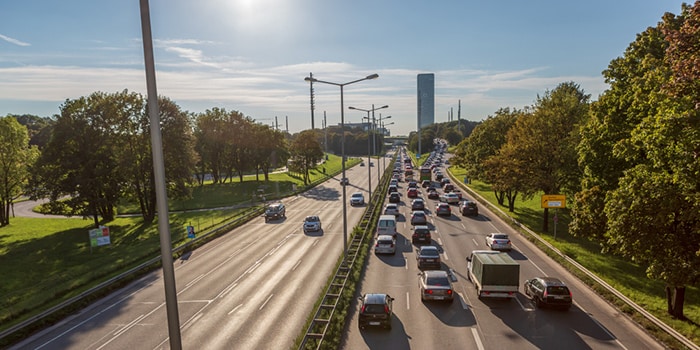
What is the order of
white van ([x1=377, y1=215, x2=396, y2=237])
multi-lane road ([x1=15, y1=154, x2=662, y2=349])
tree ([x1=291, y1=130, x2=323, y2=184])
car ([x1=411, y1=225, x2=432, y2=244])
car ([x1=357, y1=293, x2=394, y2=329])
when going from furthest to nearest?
tree ([x1=291, y1=130, x2=323, y2=184]), white van ([x1=377, y1=215, x2=396, y2=237]), car ([x1=411, y1=225, x2=432, y2=244]), car ([x1=357, y1=293, x2=394, y2=329]), multi-lane road ([x1=15, y1=154, x2=662, y2=349])

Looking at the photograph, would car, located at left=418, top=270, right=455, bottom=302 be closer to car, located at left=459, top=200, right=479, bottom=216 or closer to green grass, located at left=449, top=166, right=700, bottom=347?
green grass, located at left=449, top=166, right=700, bottom=347

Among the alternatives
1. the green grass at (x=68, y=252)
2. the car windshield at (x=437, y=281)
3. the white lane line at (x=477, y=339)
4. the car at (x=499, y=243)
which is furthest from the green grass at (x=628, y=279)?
the green grass at (x=68, y=252)

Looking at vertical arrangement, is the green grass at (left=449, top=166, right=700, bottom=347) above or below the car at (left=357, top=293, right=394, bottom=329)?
below

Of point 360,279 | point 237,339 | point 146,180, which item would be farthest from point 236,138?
point 237,339

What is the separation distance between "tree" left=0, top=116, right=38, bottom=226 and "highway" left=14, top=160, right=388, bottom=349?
34.1m

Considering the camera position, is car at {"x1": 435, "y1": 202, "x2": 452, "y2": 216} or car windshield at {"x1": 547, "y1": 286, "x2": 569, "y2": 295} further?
car at {"x1": 435, "y1": 202, "x2": 452, "y2": 216}

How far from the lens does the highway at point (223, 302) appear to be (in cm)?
1798

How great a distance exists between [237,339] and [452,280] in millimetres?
13251

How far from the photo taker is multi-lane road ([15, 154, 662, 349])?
17.3m

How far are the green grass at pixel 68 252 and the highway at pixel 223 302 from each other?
244cm

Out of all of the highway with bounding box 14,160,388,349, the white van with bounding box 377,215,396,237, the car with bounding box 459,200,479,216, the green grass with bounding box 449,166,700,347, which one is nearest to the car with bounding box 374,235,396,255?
the highway with bounding box 14,160,388,349

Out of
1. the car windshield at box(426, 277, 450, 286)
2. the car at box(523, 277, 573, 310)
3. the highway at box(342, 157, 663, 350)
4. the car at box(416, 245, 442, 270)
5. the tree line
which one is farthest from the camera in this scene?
the car at box(416, 245, 442, 270)

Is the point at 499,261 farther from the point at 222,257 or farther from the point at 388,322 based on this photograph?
the point at 222,257

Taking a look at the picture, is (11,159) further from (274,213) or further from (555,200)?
(555,200)
